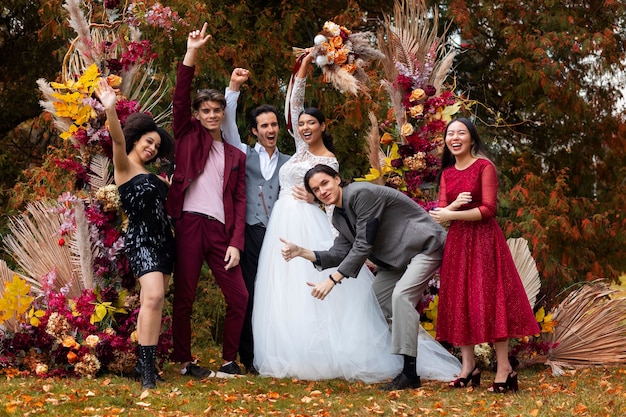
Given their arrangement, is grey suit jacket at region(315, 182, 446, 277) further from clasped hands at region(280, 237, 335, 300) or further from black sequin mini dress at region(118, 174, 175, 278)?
black sequin mini dress at region(118, 174, 175, 278)

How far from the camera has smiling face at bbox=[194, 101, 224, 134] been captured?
5.77 meters

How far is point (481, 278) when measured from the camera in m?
5.11

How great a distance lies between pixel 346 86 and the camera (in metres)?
6.07

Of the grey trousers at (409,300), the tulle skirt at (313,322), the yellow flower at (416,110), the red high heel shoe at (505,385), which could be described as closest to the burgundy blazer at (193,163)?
the tulle skirt at (313,322)

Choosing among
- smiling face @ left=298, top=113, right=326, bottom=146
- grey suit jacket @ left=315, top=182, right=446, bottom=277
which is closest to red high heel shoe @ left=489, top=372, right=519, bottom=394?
grey suit jacket @ left=315, top=182, right=446, bottom=277

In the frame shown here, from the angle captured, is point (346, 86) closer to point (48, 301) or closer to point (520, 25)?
point (48, 301)

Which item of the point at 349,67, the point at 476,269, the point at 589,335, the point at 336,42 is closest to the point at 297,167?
the point at 349,67

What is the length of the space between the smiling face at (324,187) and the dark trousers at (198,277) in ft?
2.56

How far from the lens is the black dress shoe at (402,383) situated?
5.28m

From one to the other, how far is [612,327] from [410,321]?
6.74 feet

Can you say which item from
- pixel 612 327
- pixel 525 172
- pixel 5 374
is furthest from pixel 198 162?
pixel 525 172

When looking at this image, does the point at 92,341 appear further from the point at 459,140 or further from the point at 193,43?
the point at 459,140

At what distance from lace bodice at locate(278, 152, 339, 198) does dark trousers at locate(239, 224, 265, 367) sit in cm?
33

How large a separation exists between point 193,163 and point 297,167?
76cm
